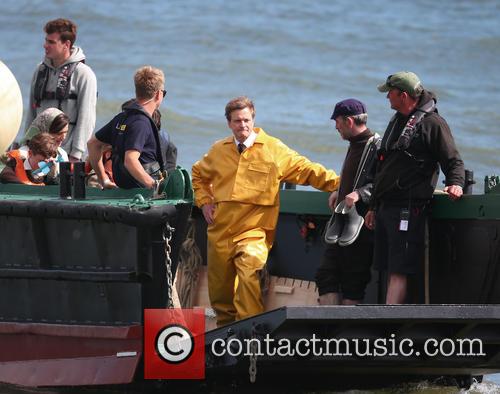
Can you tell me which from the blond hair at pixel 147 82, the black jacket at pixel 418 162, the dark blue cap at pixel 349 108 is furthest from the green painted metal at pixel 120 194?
the black jacket at pixel 418 162

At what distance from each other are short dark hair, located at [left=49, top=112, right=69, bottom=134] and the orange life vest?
25cm

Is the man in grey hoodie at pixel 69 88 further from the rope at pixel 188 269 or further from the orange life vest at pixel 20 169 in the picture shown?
the rope at pixel 188 269

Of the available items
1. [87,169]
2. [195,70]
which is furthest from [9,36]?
[87,169]

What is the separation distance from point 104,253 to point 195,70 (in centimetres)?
1624

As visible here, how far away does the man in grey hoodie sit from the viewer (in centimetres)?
896

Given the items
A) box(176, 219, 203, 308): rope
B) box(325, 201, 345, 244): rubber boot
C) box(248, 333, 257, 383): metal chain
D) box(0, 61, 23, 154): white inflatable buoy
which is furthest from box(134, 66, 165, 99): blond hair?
box(248, 333, 257, 383): metal chain

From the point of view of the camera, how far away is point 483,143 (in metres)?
19.0

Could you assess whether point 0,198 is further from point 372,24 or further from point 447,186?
point 372,24

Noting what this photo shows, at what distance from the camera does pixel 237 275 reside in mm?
7941

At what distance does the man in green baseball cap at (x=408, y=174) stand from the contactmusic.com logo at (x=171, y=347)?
1.10 meters

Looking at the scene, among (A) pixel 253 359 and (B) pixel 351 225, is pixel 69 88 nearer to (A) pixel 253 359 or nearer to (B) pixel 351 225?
(B) pixel 351 225

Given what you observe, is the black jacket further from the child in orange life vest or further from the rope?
the child in orange life vest

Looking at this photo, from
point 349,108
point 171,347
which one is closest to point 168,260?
point 171,347

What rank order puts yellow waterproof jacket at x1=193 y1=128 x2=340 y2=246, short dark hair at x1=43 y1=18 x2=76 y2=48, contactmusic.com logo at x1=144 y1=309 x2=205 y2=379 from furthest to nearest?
1. short dark hair at x1=43 y1=18 x2=76 y2=48
2. yellow waterproof jacket at x1=193 y1=128 x2=340 y2=246
3. contactmusic.com logo at x1=144 y1=309 x2=205 y2=379
